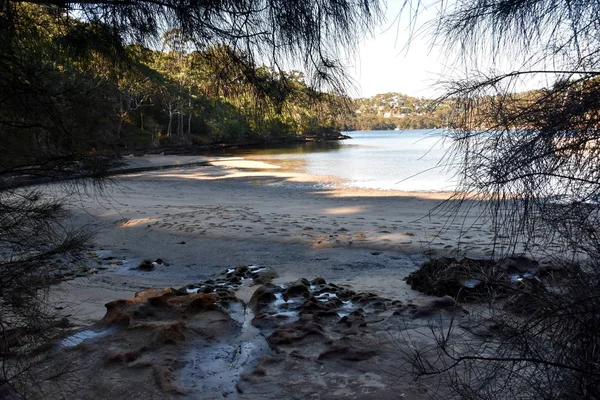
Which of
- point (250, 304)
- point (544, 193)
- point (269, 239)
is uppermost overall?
point (544, 193)

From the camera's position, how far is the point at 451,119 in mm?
1909

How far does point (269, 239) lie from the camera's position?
840 cm

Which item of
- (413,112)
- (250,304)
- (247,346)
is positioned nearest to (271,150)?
(250,304)

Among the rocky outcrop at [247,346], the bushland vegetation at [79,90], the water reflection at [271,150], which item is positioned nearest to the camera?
the bushland vegetation at [79,90]

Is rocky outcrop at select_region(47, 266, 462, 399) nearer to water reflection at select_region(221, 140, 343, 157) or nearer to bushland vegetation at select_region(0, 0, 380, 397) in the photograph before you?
bushland vegetation at select_region(0, 0, 380, 397)

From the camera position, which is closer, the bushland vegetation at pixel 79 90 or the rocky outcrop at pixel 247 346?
the bushland vegetation at pixel 79 90

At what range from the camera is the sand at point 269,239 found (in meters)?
5.81

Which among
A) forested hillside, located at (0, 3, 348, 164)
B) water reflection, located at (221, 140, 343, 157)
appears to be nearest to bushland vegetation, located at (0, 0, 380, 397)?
forested hillside, located at (0, 3, 348, 164)

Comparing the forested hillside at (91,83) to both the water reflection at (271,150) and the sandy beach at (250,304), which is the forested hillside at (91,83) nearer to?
the sandy beach at (250,304)

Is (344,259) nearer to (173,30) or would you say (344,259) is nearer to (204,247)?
(204,247)

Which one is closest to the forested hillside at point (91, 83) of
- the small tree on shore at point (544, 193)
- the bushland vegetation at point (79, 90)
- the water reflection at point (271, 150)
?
the bushland vegetation at point (79, 90)

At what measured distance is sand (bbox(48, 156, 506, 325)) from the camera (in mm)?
5805

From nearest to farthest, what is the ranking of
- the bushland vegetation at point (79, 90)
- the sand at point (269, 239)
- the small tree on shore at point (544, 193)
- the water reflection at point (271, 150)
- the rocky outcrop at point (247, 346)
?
1. the small tree on shore at point (544, 193)
2. the bushland vegetation at point (79, 90)
3. the rocky outcrop at point (247, 346)
4. the sand at point (269, 239)
5. the water reflection at point (271, 150)

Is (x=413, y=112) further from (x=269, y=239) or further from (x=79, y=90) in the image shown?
(x=269, y=239)
